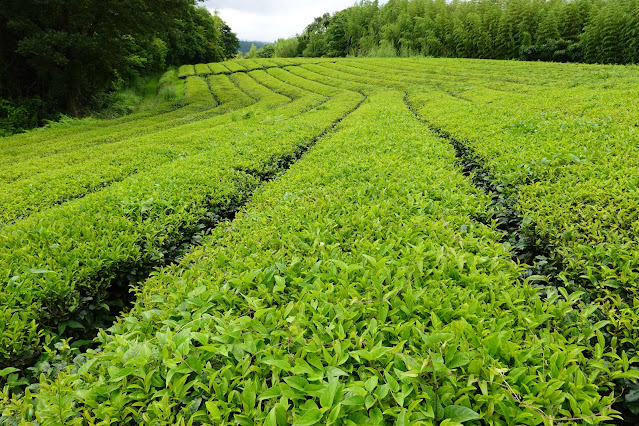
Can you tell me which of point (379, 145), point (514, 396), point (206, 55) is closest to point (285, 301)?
point (514, 396)

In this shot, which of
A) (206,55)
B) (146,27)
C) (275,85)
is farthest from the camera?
(206,55)

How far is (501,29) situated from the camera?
137 ft

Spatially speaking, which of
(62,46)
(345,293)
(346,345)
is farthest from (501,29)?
(346,345)

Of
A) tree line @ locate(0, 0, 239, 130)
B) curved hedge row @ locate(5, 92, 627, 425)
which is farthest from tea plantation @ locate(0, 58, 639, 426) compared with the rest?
tree line @ locate(0, 0, 239, 130)

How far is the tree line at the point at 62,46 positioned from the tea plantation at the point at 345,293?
1757 cm

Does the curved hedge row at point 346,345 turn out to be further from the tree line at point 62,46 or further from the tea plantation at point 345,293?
the tree line at point 62,46

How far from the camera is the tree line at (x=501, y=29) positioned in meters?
32.2

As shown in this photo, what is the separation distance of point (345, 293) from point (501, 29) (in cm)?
5378

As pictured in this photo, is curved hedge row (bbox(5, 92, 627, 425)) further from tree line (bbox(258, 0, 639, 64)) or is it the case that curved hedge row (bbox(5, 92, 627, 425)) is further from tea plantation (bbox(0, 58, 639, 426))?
tree line (bbox(258, 0, 639, 64))

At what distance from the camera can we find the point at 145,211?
15.0 feet

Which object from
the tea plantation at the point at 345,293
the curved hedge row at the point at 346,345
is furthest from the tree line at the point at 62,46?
the curved hedge row at the point at 346,345

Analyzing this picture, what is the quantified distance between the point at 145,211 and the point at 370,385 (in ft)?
14.2

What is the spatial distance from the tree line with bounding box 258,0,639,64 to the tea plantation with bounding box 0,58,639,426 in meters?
39.7

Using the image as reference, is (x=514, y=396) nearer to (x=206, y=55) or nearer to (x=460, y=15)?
(x=460, y=15)
